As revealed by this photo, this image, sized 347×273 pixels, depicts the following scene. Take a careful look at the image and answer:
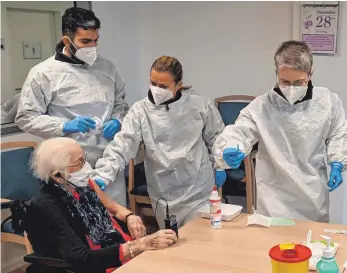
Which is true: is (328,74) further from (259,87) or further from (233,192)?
(233,192)

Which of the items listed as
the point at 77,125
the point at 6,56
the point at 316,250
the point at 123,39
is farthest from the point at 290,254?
the point at 123,39

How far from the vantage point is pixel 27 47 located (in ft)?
11.2

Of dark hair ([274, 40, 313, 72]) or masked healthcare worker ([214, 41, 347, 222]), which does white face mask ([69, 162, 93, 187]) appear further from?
dark hair ([274, 40, 313, 72])

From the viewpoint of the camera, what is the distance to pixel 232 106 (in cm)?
361

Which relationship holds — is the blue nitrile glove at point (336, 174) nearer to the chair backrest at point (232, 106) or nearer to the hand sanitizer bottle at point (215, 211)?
the hand sanitizer bottle at point (215, 211)

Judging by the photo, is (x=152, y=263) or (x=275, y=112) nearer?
(x=152, y=263)

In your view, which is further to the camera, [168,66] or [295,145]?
[168,66]

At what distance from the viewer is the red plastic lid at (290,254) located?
4.42 feet

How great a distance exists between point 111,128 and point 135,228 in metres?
0.69

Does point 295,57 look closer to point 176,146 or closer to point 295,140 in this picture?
point 295,140

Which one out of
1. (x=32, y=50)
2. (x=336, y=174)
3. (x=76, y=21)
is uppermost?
(x=76, y=21)

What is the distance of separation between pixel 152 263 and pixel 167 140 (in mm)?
915

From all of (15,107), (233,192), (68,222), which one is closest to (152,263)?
(68,222)

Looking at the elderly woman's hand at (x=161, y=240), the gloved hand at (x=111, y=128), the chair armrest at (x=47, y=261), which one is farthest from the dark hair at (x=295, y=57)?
the chair armrest at (x=47, y=261)
